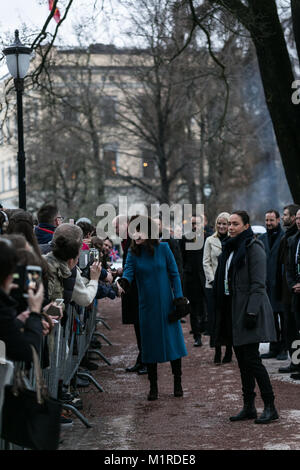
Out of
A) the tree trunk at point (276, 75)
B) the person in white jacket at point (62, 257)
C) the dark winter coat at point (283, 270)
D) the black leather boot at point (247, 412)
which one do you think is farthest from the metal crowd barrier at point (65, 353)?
the tree trunk at point (276, 75)

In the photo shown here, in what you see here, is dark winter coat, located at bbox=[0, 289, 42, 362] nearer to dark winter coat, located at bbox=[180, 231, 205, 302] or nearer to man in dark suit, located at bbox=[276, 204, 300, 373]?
man in dark suit, located at bbox=[276, 204, 300, 373]

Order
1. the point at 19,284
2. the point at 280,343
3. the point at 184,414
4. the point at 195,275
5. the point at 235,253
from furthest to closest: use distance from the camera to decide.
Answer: the point at 195,275
the point at 280,343
the point at 184,414
the point at 235,253
the point at 19,284

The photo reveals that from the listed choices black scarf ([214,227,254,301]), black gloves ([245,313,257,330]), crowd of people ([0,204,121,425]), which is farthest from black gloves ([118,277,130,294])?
black gloves ([245,313,257,330])

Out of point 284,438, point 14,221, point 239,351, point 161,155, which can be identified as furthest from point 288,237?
point 161,155

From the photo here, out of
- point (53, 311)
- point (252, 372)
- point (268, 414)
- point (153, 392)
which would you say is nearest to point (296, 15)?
point (153, 392)

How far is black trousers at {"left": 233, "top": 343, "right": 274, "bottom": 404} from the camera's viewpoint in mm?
7754

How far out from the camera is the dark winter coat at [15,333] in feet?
15.0

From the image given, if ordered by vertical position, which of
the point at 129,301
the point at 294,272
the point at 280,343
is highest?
the point at 294,272

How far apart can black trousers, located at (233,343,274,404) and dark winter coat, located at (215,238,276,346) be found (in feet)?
0.41

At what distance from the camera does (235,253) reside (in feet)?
26.3

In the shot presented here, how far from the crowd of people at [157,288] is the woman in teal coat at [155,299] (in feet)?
0.04

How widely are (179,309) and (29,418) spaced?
4554mm

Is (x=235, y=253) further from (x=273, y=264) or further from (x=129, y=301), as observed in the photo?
(x=273, y=264)
